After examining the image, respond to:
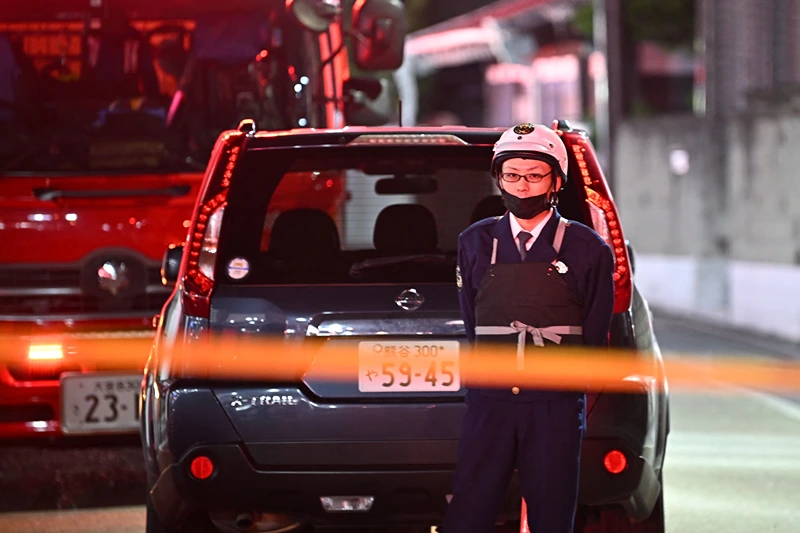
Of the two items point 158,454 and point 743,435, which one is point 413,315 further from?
→ point 743,435

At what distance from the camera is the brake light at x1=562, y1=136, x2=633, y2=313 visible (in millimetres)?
6113

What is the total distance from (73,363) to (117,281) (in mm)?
442

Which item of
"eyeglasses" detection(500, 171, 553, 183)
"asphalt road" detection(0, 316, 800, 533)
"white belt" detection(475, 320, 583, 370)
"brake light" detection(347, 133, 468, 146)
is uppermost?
"brake light" detection(347, 133, 468, 146)

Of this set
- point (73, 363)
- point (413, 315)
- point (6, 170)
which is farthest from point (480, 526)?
point (6, 170)

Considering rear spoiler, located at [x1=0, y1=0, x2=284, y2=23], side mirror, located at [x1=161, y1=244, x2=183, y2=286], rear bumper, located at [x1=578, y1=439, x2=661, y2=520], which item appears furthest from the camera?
rear spoiler, located at [x1=0, y1=0, x2=284, y2=23]

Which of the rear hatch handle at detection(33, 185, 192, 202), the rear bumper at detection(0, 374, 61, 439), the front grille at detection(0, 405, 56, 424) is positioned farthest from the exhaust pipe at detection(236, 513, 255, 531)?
the rear hatch handle at detection(33, 185, 192, 202)

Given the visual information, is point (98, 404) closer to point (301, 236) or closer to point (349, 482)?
point (301, 236)

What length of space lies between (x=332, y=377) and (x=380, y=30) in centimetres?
393

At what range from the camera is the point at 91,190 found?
8672 millimetres

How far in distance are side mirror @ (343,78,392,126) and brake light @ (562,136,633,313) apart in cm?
420

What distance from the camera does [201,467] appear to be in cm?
599

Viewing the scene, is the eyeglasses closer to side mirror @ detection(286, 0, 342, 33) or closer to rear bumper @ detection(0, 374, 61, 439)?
rear bumper @ detection(0, 374, 61, 439)

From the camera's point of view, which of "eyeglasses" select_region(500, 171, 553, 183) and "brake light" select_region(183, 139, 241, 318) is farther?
"brake light" select_region(183, 139, 241, 318)

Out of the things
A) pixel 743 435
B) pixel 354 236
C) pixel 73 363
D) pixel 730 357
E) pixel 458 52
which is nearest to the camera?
pixel 73 363
